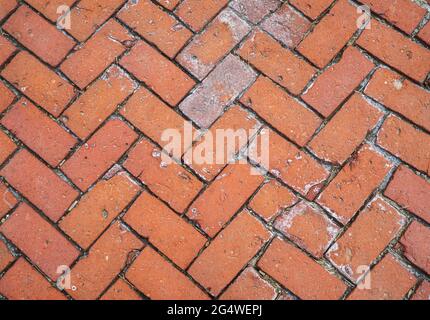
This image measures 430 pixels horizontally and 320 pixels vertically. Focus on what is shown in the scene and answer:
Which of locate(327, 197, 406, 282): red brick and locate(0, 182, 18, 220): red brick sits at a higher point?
locate(327, 197, 406, 282): red brick

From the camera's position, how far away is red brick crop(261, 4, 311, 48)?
188 centimetres

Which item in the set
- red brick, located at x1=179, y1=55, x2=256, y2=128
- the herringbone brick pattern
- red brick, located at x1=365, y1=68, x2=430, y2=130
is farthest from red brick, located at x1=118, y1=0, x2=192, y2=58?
red brick, located at x1=365, y1=68, x2=430, y2=130

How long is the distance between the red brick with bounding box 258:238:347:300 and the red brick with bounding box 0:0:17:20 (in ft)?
5.53

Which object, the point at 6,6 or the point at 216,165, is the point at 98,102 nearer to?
the point at 216,165

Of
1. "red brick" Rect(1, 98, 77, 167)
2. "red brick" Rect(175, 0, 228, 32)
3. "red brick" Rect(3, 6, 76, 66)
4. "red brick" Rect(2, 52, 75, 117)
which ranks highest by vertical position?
"red brick" Rect(175, 0, 228, 32)

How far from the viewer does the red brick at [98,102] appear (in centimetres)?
179

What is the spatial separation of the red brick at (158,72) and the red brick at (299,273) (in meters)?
0.80

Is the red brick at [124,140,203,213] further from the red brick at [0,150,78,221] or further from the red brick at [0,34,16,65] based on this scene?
the red brick at [0,34,16,65]

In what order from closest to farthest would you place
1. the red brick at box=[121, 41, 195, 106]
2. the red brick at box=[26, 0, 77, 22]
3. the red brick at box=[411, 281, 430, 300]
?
the red brick at box=[411, 281, 430, 300] < the red brick at box=[121, 41, 195, 106] < the red brick at box=[26, 0, 77, 22]

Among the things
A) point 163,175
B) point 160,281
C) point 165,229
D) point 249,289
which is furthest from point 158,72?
point 249,289

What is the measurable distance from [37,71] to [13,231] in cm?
74

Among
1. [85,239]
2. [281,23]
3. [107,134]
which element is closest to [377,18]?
[281,23]

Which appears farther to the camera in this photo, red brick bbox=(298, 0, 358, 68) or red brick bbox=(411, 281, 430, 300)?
red brick bbox=(298, 0, 358, 68)
